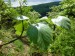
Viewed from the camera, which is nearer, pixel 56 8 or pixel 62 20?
pixel 62 20

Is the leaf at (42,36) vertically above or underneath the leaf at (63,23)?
underneath

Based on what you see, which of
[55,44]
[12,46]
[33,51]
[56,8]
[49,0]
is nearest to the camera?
[55,44]

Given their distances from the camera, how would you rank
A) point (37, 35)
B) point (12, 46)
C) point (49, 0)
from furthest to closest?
1. point (49, 0)
2. point (12, 46)
3. point (37, 35)

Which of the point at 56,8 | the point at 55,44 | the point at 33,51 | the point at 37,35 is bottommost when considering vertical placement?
the point at 33,51

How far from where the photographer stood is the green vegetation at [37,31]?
0.27 metres

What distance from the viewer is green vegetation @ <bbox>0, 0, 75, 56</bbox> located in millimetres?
268

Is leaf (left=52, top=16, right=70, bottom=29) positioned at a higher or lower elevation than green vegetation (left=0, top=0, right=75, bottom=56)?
higher

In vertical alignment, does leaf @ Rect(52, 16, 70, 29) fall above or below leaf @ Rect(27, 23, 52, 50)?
above

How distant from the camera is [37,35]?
27 centimetres

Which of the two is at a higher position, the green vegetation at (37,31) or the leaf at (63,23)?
the leaf at (63,23)

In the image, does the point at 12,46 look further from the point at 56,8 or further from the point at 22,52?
the point at 56,8

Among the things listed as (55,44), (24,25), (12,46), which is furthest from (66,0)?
(24,25)

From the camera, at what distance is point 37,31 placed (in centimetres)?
27

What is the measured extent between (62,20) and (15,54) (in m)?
2.32
